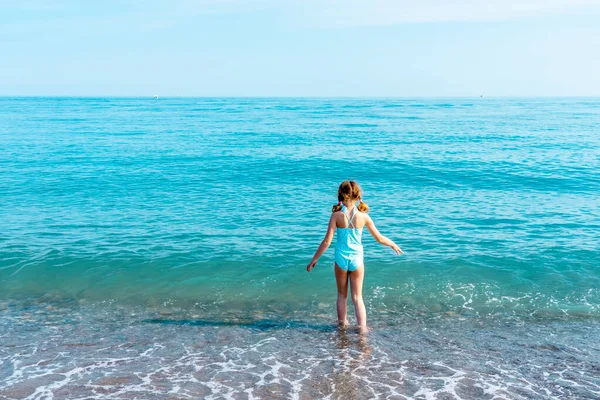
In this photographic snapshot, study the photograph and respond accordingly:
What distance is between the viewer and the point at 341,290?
8.38 meters

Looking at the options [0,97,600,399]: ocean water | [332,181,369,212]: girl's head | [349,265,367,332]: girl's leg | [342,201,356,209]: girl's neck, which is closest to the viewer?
[0,97,600,399]: ocean water

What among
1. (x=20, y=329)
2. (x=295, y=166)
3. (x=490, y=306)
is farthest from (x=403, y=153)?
(x=20, y=329)

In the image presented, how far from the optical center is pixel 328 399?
631cm

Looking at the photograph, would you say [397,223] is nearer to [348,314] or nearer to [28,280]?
[348,314]

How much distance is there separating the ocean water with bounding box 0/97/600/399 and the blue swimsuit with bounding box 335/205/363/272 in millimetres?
1187

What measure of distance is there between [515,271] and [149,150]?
24845mm

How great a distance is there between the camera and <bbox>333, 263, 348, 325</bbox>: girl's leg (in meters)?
8.25

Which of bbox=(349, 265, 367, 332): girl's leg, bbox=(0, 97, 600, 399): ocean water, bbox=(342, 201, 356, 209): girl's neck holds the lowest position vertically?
bbox=(0, 97, 600, 399): ocean water

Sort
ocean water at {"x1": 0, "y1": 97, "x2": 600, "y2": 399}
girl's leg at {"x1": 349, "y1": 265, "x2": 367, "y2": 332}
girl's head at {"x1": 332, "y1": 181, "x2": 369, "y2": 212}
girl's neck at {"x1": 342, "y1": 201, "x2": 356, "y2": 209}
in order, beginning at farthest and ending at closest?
girl's leg at {"x1": 349, "y1": 265, "x2": 367, "y2": 332}
girl's neck at {"x1": 342, "y1": 201, "x2": 356, "y2": 209}
girl's head at {"x1": 332, "y1": 181, "x2": 369, "y2": 212}
ocean water at {"x1": 0, "y1": 97, "x2": 600, "y2": 399}

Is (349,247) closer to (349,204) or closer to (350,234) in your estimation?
(350,234)

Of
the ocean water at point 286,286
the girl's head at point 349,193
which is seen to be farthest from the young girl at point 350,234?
the ocean water at point 286,286

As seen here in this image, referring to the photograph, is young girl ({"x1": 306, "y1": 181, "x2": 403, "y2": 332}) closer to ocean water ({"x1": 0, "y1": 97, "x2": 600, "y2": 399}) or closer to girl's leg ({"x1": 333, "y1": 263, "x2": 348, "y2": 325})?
girl's leg ({"x1": 333, "y1": 263, "x2": 348, "y2": 325})

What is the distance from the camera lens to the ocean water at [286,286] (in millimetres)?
6957

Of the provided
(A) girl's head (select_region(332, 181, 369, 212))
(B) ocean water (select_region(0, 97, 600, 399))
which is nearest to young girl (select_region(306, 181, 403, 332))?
(A) girl's head (select_region(332, 181, 369, 212))
